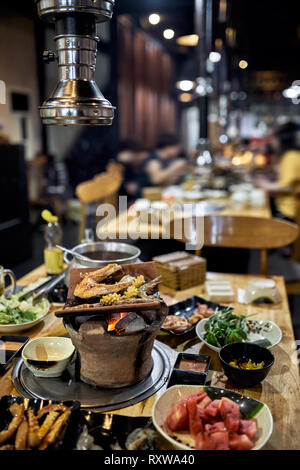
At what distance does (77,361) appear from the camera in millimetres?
1344

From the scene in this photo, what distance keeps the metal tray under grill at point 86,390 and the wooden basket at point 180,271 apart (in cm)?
74

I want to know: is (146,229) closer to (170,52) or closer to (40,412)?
(40,412)

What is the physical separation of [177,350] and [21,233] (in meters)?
4.67

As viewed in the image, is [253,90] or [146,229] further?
[253,90]

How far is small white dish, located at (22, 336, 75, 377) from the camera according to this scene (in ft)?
4.30

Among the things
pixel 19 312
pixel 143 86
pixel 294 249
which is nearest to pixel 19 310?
pixel 19 312

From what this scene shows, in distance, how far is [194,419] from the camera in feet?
3.57

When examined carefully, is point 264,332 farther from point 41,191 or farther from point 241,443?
point 41,191

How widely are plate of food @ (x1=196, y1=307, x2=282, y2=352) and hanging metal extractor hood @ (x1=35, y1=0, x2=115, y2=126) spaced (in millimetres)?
801

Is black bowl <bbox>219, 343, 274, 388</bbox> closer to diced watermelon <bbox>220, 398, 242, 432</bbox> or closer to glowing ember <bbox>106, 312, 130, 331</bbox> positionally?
diced watermelon <bbox>220, 398, 242, 432</bbox>

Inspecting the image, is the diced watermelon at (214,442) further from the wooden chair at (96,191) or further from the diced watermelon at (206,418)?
the wooden chair at (96,191)

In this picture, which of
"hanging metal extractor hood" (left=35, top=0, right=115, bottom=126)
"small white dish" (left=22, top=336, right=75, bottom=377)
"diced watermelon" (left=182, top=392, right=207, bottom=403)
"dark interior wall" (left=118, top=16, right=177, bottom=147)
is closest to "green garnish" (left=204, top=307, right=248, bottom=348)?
"diced watermelon" (left=182, top=392, right=207, bottom=403)
